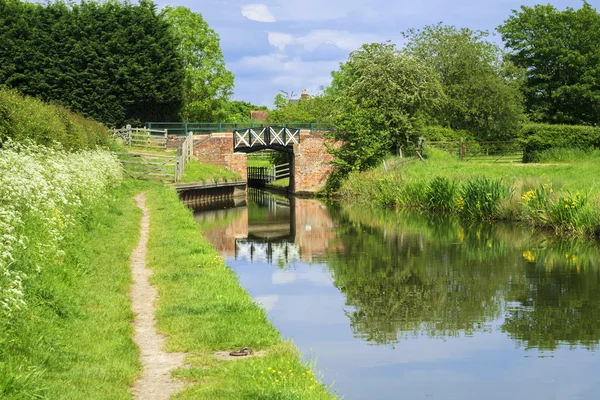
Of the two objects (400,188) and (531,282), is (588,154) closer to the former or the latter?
(400,188)

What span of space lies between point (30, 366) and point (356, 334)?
6523 millimetres

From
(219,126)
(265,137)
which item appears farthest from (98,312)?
(219,126)

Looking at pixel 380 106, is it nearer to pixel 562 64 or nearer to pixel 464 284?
pixel 562 64

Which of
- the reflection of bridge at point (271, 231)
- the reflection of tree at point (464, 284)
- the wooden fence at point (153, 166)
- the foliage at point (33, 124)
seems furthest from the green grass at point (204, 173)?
the reflection of tree at point (464, 284)

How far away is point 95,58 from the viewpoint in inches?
2084

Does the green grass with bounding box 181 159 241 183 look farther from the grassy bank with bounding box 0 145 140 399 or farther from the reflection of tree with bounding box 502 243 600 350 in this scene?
the grassy bank with bounding box 0 145 140 399

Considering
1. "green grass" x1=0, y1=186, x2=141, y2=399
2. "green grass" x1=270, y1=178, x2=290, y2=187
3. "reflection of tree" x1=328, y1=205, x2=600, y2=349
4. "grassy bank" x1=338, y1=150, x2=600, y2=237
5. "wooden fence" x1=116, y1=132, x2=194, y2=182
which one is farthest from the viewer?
"green grass" x1=270, y1=178, x2=290, y2=187

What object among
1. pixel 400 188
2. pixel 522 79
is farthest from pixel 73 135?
pixel 522 79

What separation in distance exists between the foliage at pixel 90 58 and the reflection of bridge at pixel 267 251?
28.8 m

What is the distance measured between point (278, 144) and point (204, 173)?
19.4ft

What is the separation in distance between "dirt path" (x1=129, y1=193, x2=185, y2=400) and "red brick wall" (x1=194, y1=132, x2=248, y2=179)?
108ft

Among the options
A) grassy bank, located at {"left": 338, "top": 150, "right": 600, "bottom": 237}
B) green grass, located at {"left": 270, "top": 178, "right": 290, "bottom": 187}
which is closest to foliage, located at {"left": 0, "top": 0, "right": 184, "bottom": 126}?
green grass, located at {"left": 270, "top": 178, "right": 290, "bottom": 187}

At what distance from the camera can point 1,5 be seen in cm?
5341

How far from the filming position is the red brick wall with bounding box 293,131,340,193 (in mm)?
47938
